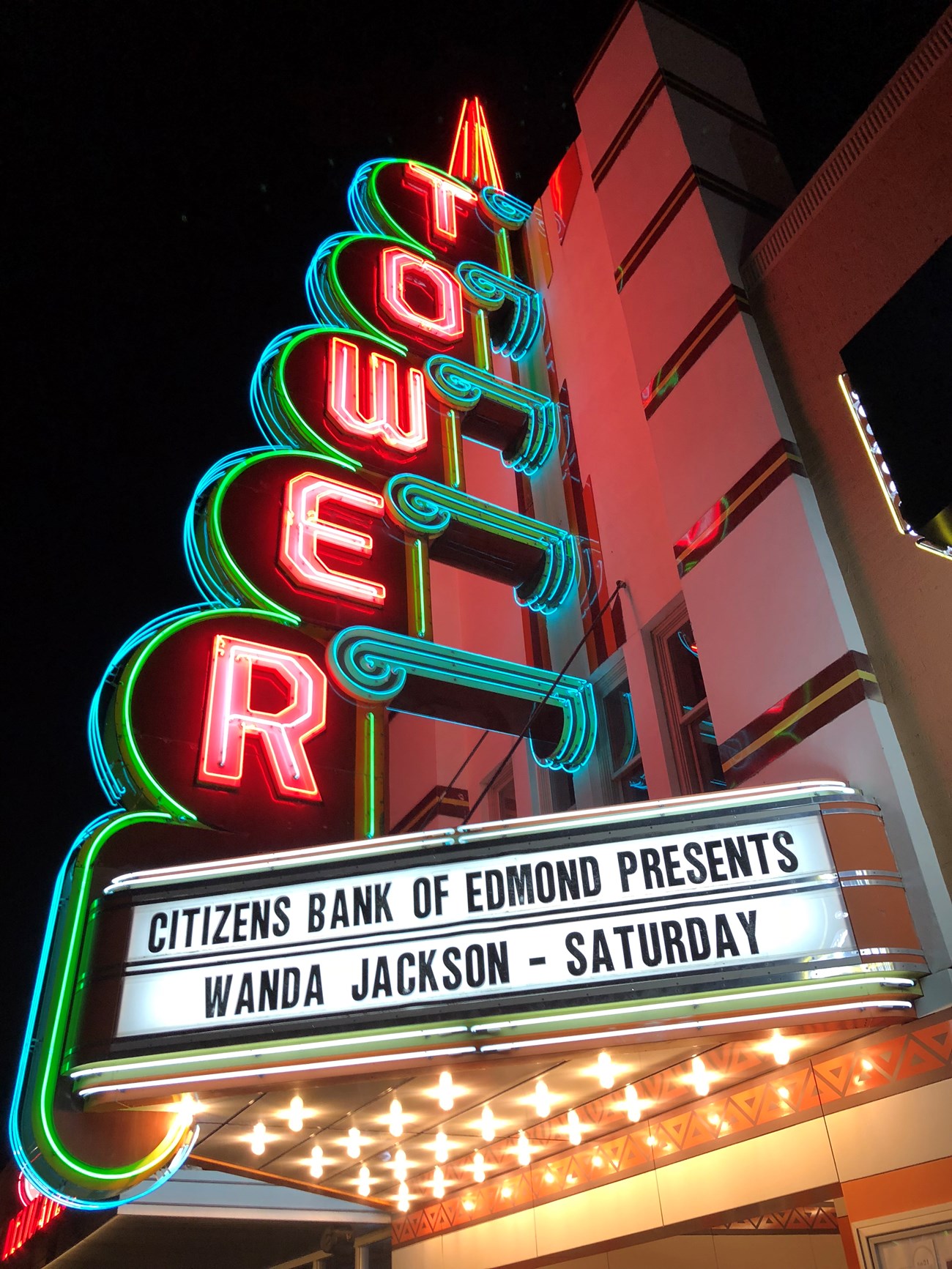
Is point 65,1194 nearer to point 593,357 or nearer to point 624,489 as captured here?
point 624,489

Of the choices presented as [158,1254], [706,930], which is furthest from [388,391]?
[158,1254]

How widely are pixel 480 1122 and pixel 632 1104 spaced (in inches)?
49.7

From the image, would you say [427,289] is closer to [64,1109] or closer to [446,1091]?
[446,1091]

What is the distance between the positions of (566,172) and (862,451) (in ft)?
26.1

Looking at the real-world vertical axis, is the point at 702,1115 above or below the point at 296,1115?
below

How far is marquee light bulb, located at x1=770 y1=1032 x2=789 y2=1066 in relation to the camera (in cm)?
606

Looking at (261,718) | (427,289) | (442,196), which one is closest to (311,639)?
(261,718)

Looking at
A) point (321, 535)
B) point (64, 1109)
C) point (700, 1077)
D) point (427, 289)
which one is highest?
point (427, 289)

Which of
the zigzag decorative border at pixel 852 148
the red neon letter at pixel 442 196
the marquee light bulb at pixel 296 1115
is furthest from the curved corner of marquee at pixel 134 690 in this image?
the red neon letter at pixel 442 196

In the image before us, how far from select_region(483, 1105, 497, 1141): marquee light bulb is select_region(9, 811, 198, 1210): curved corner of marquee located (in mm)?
2467

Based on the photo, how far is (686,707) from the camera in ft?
28.9

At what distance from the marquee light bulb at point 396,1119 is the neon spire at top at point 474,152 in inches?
503

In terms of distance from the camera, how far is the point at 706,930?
5.44 metres

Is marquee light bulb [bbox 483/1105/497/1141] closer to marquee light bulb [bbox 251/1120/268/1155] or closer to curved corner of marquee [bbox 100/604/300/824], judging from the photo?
marquee light bulb [bbox 251/1120/268/1155]
